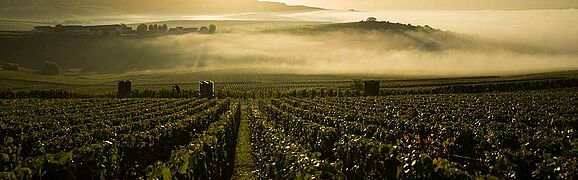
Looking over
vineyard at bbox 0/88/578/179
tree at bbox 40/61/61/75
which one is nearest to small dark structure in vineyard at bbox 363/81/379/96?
vineyard at bbox 0/88/578/179

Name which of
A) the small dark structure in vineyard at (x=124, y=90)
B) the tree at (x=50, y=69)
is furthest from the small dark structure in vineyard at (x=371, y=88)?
the tree at (x=50, y=69)

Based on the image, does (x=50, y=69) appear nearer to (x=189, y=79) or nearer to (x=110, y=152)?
(x=189, y=79)

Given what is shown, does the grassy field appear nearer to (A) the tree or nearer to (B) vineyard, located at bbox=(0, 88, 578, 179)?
(A) the tree

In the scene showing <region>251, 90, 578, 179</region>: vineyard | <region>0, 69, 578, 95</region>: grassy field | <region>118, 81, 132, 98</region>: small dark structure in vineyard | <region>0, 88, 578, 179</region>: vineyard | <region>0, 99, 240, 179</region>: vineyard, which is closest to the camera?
<region>251, 90, 578, 179</region>: vineyard

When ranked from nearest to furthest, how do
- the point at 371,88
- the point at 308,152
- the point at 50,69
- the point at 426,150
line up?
1. the point at 308,152
2. the point at 426,150
3. the point at 371,88
4. the point at 50,69

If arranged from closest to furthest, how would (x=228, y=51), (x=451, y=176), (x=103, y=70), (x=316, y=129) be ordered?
(x=451, y=176)
(x=316, y=129)
(x=103, y=70)
(x=228, y=51)

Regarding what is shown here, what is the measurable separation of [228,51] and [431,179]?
17975cm

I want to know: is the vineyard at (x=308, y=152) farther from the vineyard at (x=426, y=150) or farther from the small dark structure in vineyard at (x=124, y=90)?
the small dark structure in vineyard at (x=124, y=90)

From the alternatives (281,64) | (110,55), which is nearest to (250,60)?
(281,64)

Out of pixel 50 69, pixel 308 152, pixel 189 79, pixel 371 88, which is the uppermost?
pixel 50 69

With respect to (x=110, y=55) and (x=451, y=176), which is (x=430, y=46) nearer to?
(x=110, y=55)

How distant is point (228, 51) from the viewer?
19088 cm

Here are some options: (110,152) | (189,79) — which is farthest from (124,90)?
(189,79)

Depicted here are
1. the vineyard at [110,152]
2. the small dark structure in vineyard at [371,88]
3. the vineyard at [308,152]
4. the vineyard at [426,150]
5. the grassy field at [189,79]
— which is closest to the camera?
the vineyard at [426,150]
